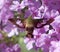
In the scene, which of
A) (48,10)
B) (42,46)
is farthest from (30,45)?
(48,10)

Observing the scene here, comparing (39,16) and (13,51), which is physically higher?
(39,16)

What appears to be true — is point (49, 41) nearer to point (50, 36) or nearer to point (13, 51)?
point (50, 36)

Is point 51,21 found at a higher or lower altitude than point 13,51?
higher

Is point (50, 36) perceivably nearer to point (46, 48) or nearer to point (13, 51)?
point (46, 48)

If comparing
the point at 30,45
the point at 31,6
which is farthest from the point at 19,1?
the point at 30,45

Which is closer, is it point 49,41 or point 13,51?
point 49,41

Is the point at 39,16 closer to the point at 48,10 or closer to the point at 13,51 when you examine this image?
the point at 48,10

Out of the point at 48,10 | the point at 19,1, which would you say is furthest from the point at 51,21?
the point at 19,1
